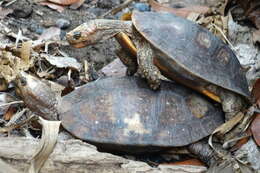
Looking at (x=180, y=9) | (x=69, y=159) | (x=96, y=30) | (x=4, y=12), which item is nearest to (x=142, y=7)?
(x=180, y=9)

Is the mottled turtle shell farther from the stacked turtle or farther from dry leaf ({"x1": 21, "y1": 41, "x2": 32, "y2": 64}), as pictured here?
dry leaf ({"x1": 21, "y1": 41, "x2": 32, "y2": 64})

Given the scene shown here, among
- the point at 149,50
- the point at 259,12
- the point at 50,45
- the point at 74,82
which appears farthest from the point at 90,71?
the point at 259,12

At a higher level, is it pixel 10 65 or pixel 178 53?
pixel 178 53

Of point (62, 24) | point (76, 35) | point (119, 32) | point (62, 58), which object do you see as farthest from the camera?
point (62, 24)

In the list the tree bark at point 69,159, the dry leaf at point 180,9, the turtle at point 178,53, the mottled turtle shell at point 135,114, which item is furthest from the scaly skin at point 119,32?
the dry leaf at point 180,9

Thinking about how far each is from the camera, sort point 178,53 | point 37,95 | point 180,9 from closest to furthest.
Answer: point 37,95
point 178,53
point 180,9

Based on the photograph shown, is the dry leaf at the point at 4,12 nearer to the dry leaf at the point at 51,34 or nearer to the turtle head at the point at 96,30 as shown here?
the dry leaf at the point at 51,34

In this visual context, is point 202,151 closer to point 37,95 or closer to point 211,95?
point 211,95

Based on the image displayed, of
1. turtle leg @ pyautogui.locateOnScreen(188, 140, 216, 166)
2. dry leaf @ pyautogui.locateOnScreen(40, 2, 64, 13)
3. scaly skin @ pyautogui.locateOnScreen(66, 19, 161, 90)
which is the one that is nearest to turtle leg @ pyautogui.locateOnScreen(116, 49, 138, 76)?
scaly skin @ pyautogui.locateOnScreen(66, 19, 161, 90)
